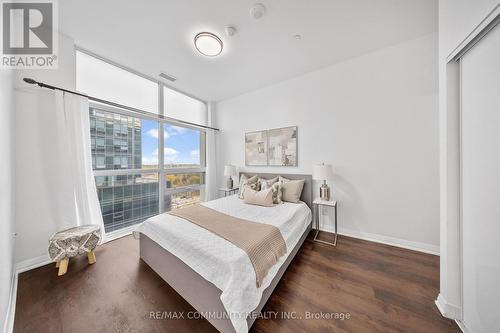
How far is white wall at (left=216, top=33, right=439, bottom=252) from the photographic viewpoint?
2059 millimetres

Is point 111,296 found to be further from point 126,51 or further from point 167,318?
point 126,51

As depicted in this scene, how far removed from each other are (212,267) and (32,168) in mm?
2568

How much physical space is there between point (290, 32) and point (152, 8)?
1593 mm

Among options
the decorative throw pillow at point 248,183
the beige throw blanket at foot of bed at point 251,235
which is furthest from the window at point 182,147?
the beige throw blanket at foot of bed at point 251,235

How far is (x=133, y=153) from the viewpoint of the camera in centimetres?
284

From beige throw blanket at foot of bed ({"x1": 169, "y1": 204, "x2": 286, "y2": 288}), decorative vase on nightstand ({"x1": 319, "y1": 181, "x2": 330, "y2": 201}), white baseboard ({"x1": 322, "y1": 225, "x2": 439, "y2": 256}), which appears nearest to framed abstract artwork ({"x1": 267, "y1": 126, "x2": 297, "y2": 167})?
decorative vase on nightstand ({"x1": 319, "y1": 181, "x2": 330, "y2": 201})

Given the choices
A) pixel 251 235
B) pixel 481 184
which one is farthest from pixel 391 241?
pixel 251 235

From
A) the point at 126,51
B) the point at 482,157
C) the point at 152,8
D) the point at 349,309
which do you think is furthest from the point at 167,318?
the point at 126,51

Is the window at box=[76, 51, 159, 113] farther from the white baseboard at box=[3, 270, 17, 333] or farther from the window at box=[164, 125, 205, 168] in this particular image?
the white baseboard at box=[3, 270, 17, 333]

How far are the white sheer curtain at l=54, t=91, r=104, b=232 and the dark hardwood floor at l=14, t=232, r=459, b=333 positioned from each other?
62 cm

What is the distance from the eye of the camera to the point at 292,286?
1588 mm

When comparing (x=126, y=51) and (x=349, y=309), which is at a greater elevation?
(x=126, y=51)

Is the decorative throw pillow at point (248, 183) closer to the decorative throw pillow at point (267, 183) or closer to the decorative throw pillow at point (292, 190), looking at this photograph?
the decorative throw pillow at point (267, 183)

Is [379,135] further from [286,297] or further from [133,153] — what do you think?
[133,153]
